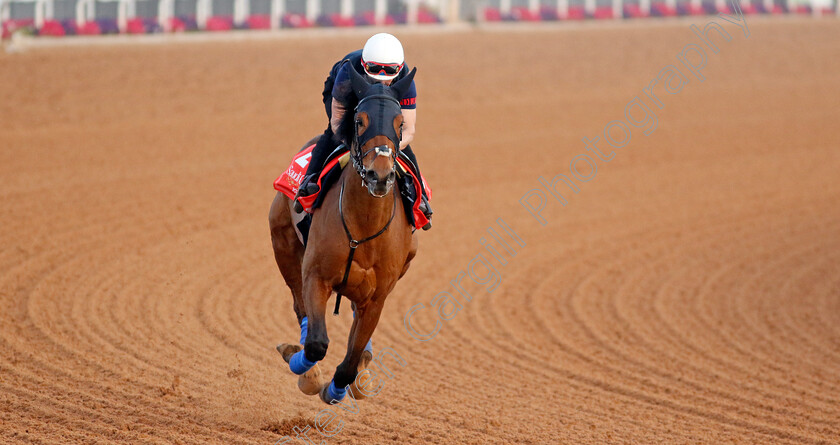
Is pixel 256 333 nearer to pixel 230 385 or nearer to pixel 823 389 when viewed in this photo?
pixel 230 385

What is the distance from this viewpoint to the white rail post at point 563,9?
4719cm

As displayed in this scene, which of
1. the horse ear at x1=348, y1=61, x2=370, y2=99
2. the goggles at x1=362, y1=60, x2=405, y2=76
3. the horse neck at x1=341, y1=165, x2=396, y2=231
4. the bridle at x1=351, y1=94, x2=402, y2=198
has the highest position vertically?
the goggles at x1=362, y1=60, x2=405, y2=76

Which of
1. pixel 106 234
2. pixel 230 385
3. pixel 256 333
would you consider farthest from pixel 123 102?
pixel 230 385

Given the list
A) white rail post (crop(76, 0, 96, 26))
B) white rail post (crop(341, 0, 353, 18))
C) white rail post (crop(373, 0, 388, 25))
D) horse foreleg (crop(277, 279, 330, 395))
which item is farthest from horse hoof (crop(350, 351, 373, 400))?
white rail post (crop(373, 0, 388, 25))

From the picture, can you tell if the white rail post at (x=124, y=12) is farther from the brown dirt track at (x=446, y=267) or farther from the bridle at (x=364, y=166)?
the bridle at (x=364, y=166)

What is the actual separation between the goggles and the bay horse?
0.36m

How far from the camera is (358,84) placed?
560cm

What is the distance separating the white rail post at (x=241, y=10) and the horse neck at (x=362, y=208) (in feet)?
99.8

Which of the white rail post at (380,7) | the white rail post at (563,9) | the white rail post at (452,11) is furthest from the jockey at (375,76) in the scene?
the white rail post at (563,9)

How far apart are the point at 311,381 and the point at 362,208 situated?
5.67 ft

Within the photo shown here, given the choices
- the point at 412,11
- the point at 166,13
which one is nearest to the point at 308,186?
the point at 166,13

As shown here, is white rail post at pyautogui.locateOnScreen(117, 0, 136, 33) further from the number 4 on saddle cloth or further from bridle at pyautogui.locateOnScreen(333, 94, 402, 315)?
bridle at pyautogui.locateOnScreen(333, 94, 402, 315)

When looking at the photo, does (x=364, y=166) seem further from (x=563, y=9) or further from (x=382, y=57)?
(x=563, y=9)

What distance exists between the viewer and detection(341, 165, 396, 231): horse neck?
5.87m
